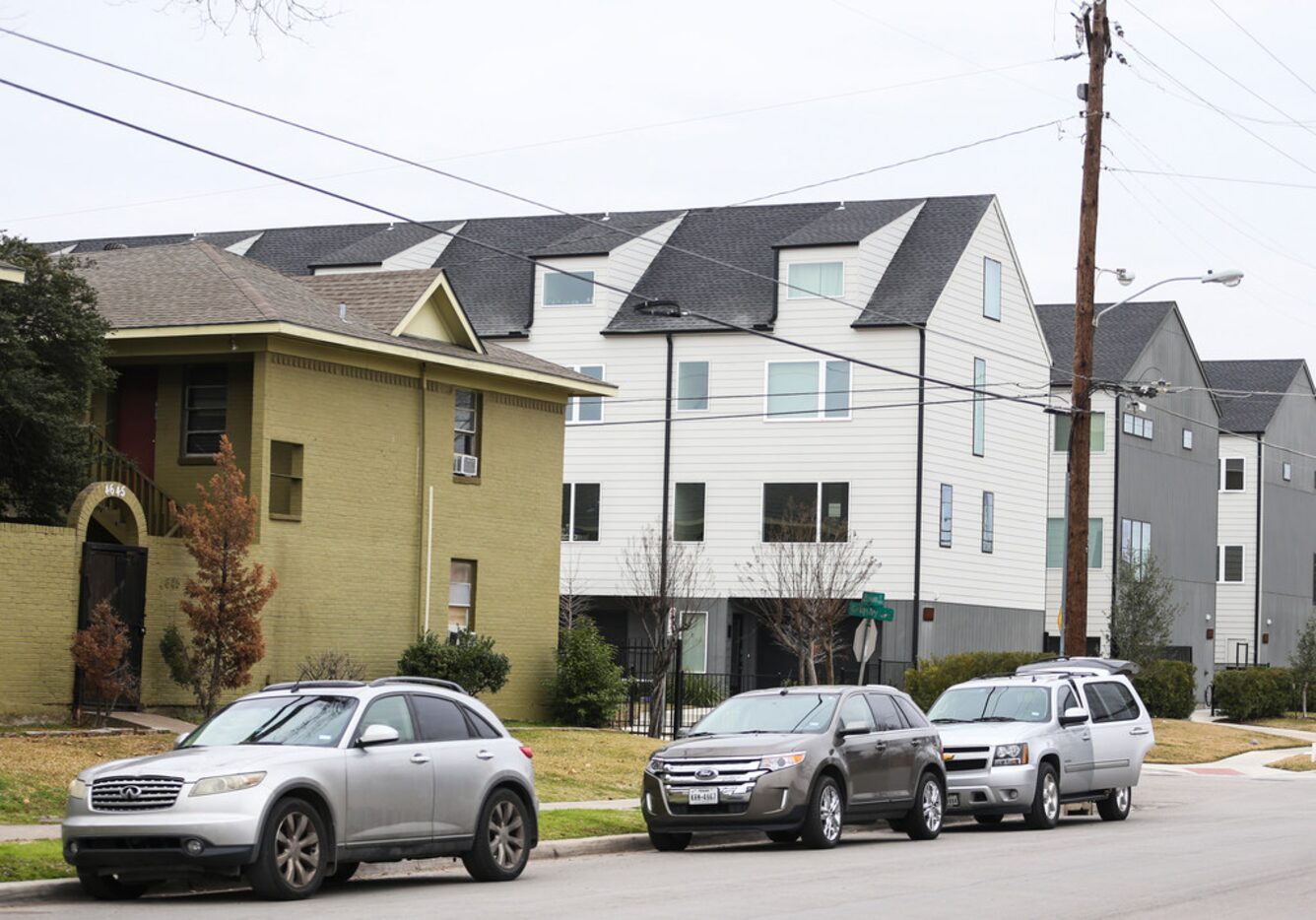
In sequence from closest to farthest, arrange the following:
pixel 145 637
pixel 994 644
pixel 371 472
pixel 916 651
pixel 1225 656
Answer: pixel 145 637, pixel 371 472, pixel 916 651, pixel 994 644, pixel 1225 656

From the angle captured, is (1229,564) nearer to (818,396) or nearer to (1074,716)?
(818,396)

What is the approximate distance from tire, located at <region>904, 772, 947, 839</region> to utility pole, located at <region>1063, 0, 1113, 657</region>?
1004 centimetres

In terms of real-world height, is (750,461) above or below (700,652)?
above

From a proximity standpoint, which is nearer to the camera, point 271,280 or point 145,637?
point 145,637

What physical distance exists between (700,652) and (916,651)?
5.58 m

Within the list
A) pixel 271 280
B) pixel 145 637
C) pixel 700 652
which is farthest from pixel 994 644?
pixel 145 637

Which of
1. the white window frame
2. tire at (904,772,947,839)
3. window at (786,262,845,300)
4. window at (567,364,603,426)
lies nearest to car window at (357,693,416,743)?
tire at (904,772,947,839)

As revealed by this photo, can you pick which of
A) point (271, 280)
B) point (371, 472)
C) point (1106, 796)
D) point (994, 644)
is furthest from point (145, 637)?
point (994, 644)

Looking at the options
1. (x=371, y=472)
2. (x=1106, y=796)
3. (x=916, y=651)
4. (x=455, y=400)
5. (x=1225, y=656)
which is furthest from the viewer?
(x=1225, y=656)

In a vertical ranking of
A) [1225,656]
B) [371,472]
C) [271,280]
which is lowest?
[1225,656]

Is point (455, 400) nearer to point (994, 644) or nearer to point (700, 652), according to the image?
point (700, 652)

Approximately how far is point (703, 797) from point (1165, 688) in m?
28.3

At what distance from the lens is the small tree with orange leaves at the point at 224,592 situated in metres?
25.0

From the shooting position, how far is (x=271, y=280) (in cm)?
3100
